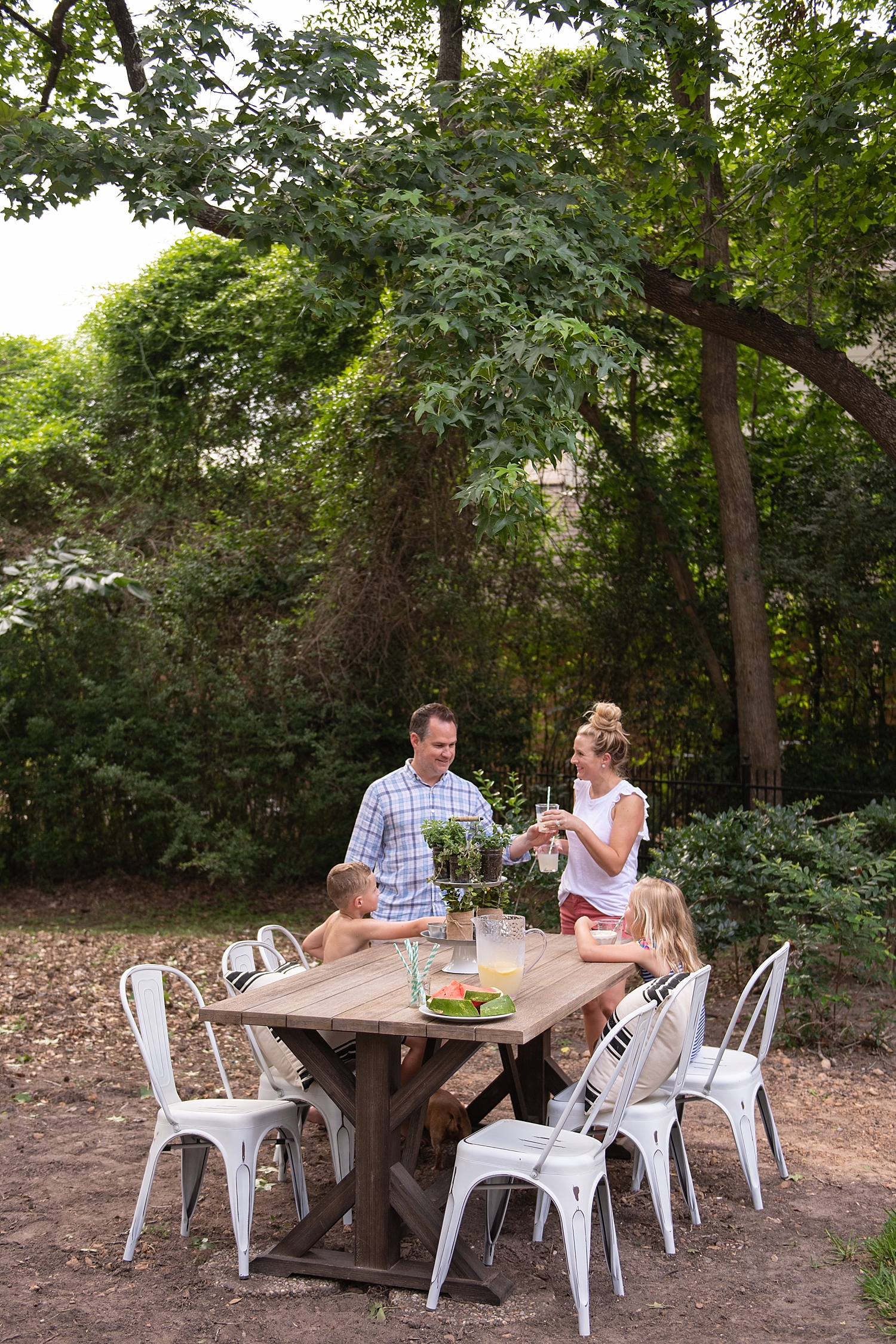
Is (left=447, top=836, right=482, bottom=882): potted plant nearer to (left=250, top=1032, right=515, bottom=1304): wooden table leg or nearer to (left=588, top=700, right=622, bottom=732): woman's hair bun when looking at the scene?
(left=250, top=1032, right=515, bottom=1304): wooden table leg

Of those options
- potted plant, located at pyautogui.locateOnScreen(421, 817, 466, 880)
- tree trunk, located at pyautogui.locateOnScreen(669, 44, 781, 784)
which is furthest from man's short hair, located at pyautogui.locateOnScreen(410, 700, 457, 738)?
tree trunk, located at pyautogui.locateOnScreen(669, 44, 781, 784)

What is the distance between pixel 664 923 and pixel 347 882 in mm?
1127

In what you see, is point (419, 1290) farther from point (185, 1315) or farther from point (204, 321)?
point (204, 321)

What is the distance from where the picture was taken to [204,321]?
43.6 ft

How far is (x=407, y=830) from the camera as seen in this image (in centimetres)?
462

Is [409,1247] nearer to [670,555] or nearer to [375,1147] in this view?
[375,1147]

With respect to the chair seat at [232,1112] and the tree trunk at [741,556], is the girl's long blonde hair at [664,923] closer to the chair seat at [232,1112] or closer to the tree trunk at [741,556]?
the chair seat at [232,1112]

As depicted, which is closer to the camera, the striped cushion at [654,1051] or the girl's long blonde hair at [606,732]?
the striped cushion at [654,1051]

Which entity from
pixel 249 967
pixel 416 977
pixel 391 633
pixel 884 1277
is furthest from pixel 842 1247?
pixel 391 633

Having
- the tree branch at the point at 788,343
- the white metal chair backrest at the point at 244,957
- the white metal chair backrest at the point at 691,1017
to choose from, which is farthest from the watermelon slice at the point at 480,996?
the tree branch at the point at 788,343

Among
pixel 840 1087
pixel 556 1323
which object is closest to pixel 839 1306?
pixel 556 1323

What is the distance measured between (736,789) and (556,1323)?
7556mm

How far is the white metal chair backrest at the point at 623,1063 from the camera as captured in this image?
3.31m

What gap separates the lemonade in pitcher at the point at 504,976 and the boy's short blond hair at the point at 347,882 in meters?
0.76
